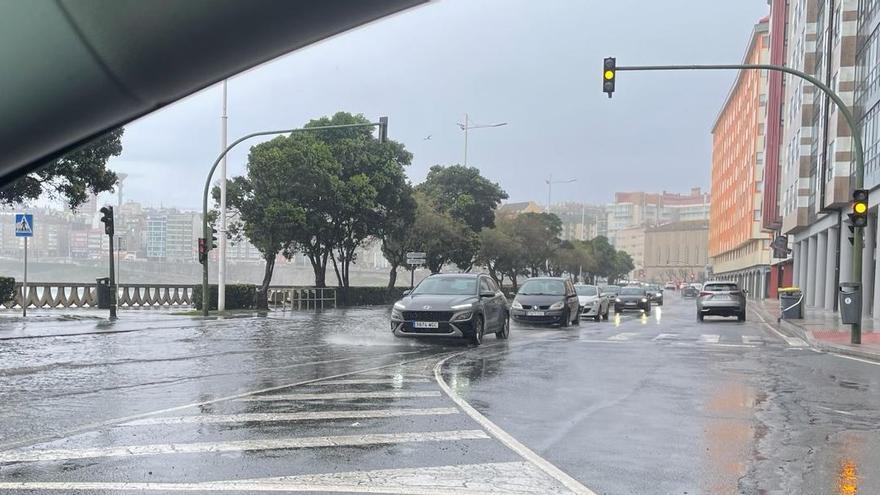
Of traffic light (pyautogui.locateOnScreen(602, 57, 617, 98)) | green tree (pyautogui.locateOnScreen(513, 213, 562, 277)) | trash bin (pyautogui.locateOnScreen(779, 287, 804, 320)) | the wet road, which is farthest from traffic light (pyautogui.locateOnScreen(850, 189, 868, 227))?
green tree (pyautogui.locateOnScreen(513, 213, 562, 277))

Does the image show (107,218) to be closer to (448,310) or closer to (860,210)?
(448,310)

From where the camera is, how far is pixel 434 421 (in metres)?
7.82

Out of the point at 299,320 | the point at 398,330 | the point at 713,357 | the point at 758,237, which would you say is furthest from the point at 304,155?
the point at 758,237

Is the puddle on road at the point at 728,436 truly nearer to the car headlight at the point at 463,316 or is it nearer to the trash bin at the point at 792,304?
the car headlight at the point at 463,316

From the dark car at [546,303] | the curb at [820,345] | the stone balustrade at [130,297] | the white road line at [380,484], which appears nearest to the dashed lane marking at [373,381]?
the white road line at [380,484]

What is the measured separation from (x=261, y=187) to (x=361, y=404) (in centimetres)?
2748

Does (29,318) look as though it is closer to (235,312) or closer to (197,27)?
(235,312)

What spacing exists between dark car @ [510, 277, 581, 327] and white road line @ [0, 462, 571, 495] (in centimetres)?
1805

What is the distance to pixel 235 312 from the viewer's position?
3020 centimetres

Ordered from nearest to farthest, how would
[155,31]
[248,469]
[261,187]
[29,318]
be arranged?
[155,31]
[248,469]
[29,318]
[261,187]

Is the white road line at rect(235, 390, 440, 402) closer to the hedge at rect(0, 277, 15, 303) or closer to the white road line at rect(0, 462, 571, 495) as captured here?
the white road line at rect(0, 462, 571, 495)

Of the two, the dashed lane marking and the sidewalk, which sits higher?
the dashed lane marking

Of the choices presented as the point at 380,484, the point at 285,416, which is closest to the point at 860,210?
the point at 285,416

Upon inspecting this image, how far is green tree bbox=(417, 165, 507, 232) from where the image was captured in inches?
2576
